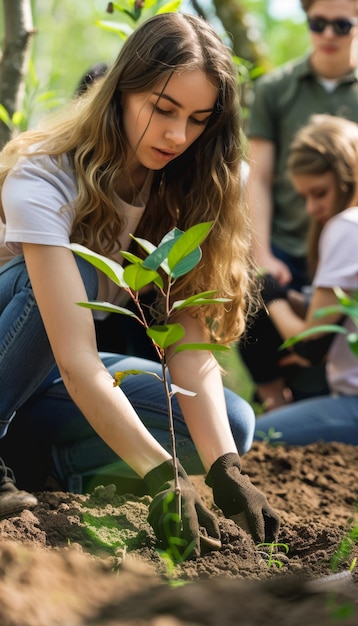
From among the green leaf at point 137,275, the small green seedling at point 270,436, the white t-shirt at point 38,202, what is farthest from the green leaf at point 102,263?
the small green seedling at point 270,436

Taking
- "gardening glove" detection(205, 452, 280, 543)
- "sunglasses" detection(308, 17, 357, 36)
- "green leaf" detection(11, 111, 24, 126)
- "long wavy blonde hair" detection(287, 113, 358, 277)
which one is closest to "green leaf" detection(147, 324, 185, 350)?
"gardening glove" detection(205, 452, 280, 543)

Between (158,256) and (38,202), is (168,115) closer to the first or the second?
(38,202)

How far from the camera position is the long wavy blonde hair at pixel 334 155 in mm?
3453

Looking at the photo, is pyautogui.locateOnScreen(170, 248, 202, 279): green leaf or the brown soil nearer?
the brown soil

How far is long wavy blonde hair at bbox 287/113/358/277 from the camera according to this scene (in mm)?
3453

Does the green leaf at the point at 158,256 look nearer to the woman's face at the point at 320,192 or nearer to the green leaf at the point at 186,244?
the green leaf at the point at 186,244

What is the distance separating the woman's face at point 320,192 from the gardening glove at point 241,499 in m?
1.80

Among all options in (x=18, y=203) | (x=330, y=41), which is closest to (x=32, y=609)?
(x=18, y=203)

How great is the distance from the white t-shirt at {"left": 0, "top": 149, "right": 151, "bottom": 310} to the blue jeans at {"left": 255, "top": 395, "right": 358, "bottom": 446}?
1400 millimetres

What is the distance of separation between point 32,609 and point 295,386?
2935mm

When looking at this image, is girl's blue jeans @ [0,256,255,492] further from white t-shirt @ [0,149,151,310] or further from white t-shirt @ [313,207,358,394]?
white t-shirt @ [313,207,358,394]

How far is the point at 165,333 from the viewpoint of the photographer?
153cm

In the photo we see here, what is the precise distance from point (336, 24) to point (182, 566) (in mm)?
2859

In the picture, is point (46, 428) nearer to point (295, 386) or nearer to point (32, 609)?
point (32, 609)
